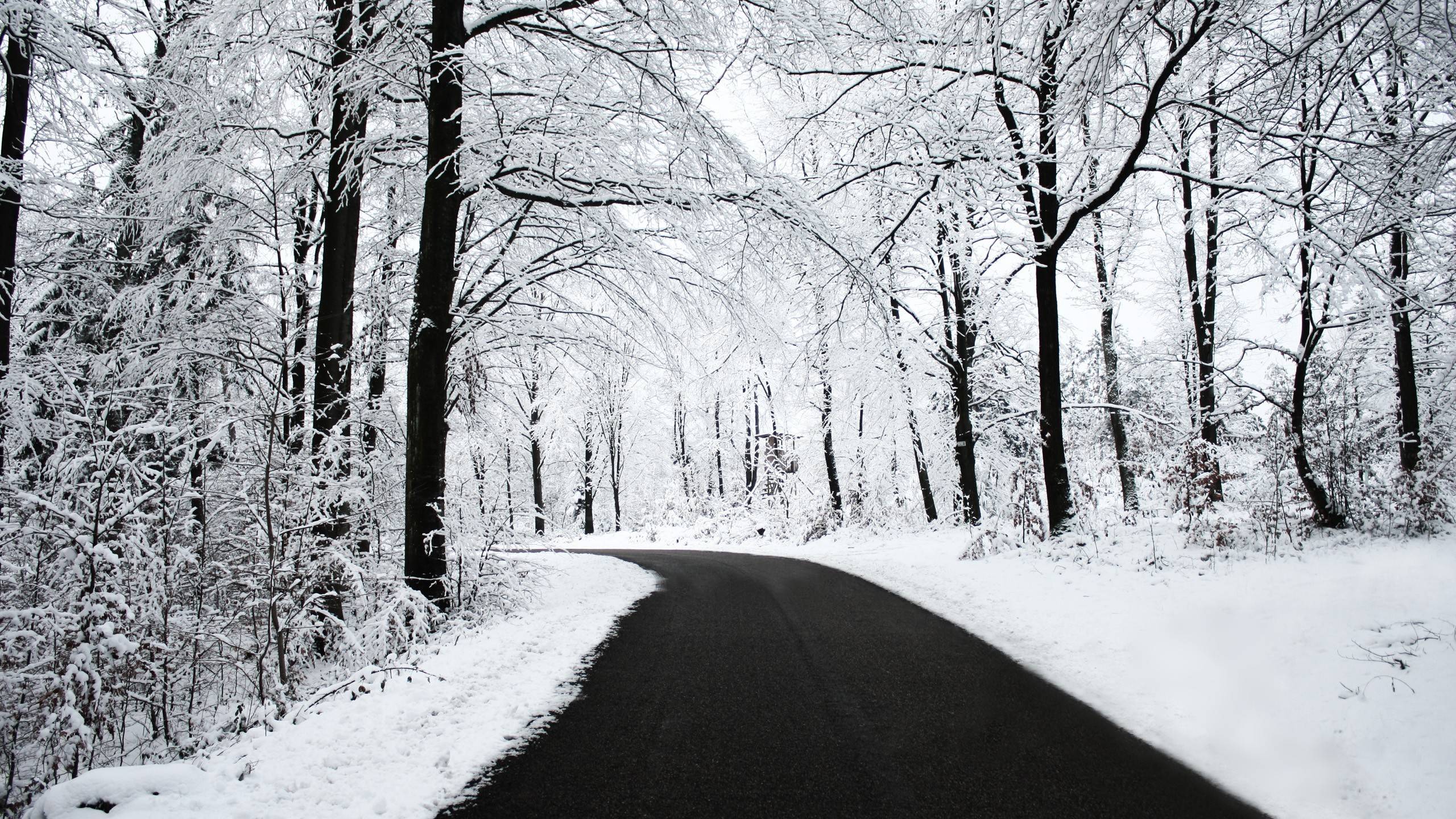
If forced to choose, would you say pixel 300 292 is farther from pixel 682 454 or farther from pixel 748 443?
pixel 682 454

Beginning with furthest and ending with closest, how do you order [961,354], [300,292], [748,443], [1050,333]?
[748,443], [961,354], [1050,333], [300,292]

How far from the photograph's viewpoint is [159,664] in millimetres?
4828

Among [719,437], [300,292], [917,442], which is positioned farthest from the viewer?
[719,437]

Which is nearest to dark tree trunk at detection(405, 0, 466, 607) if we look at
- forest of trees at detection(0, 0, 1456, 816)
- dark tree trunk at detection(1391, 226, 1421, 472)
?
forest of trees at detection(0, 0, 1456, 816)

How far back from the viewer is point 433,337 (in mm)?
6633

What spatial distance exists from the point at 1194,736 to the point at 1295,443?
17.4 feet

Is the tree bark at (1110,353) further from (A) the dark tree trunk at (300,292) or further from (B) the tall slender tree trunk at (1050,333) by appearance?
(A) the dark tree trunk at (300,292)

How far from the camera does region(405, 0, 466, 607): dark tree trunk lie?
654cm

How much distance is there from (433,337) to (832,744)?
565cm

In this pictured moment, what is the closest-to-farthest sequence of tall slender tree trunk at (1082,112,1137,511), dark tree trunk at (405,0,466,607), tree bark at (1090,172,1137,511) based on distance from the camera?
dark tree trunk at (405,0,466,607), tall slender tree trunk at (1082,112,1137,511), tree bark at (1090,172,1137,511)

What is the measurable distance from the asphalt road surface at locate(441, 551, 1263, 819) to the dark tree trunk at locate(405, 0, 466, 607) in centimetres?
259

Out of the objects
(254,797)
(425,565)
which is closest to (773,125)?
(425,565)

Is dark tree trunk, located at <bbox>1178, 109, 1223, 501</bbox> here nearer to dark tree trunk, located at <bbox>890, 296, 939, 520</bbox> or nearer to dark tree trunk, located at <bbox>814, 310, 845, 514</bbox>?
dark tree trunk, located at <bbox>890, 296, 939, 520</bbox>

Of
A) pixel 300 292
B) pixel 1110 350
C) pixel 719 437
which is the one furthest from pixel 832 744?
pixel 719 437
